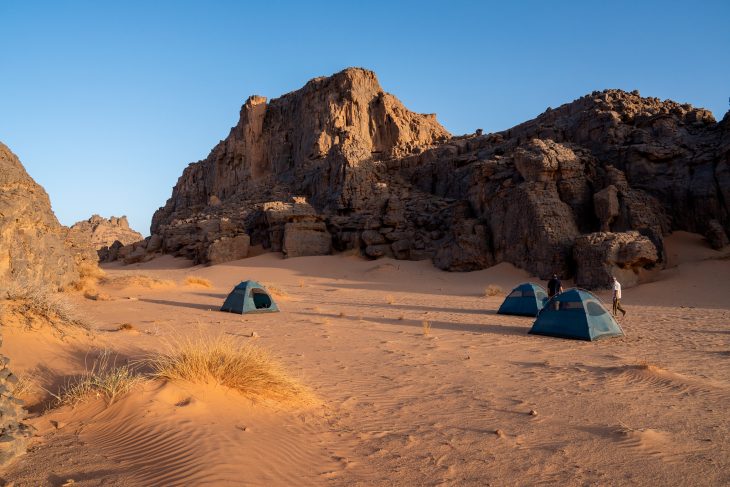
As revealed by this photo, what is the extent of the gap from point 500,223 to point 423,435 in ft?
72.3

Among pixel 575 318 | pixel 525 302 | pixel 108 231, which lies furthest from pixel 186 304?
pixel 108 231

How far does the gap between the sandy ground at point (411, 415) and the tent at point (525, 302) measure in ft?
7.68

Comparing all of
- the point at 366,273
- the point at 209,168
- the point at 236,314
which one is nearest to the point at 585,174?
the point at 366,273

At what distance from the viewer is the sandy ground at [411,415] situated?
12.3 ft

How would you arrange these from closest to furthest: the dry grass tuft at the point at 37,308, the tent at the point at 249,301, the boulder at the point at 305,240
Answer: the dry grass tuft at the point at 37,308, the tent at the point at 249,301, the boulder at the point at 305,240

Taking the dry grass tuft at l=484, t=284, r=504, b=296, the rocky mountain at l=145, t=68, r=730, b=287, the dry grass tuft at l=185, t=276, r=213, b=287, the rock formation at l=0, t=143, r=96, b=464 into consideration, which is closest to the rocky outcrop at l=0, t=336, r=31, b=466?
the rock formation at l=0, t=143, r=96, b=464

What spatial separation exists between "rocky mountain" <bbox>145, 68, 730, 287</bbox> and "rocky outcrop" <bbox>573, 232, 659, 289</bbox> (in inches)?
2.4

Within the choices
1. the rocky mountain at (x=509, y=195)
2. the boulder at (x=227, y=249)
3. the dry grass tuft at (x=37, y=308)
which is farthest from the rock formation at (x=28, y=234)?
the rocky mountain at (x=509, y=195)

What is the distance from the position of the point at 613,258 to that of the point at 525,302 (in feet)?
24.4

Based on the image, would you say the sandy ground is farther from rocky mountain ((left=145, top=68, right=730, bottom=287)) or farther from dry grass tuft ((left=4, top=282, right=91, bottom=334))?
rocky mountain ((left=145, top=68, right=730, bottom=287))

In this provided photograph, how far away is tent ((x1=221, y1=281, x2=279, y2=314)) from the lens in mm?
14805

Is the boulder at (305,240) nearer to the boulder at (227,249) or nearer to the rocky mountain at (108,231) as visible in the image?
the boulder at (227,249)

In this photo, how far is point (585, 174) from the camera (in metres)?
24.8

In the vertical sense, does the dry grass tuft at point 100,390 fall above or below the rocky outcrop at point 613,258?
below
